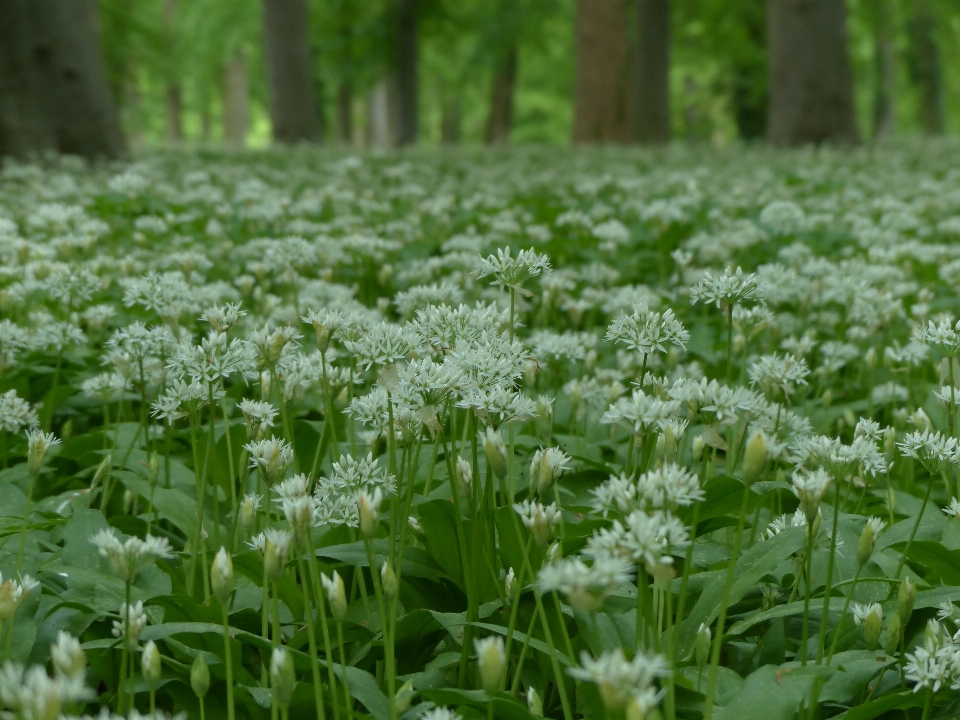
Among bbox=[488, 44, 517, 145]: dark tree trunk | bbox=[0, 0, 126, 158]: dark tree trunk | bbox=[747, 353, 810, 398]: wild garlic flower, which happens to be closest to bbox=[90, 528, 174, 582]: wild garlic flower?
bbox=[747, 353, 810, 398]: wild garlic flower

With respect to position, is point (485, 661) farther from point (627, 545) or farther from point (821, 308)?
point (821, 308)

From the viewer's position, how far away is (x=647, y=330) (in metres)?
2.08

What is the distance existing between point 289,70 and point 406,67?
492cm

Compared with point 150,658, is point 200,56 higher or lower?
higher

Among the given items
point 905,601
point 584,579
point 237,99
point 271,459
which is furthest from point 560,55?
point 584,579

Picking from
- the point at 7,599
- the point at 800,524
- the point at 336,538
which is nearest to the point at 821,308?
the point at 800,524

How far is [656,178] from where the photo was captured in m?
9.17

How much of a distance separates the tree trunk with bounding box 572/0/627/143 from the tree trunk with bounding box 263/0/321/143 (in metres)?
4.93

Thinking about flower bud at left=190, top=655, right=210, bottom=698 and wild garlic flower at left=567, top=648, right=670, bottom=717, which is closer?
wild garlic flower at left=567, top=648, right=670, bottom=717

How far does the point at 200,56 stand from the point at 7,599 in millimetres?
29007

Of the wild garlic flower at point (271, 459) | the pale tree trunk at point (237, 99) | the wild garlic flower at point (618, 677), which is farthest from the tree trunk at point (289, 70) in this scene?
Result: the pale tree trunk at point (237, 99)

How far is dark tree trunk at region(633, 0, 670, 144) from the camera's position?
17516mm

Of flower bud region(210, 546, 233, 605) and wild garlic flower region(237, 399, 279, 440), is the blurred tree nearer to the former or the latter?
wild garlic flower region(237, 399, 279, 440)

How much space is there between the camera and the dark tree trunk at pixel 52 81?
29.8 ft
